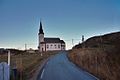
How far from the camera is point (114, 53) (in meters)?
21.4

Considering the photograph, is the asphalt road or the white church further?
the white church

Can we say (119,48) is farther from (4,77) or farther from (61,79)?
(4,77)

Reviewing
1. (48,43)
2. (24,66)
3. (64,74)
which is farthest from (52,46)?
(64,74)

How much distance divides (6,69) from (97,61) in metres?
13.3

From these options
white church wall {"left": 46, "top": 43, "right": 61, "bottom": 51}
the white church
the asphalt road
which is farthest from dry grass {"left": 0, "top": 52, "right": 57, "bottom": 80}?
white church wall {"left": 46, "top": 43, "right": 61, "bottom": 51}

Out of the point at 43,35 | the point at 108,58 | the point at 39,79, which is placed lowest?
the point at 39,79

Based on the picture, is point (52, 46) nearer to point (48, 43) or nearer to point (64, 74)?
point (48, 43)

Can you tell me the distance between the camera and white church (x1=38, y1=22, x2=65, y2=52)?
14338cm

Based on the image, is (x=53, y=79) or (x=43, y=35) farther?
(x=43, y=35)

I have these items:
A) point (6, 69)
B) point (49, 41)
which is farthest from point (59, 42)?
point (6, 69)

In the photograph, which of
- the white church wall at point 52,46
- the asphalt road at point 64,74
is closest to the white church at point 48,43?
the white church wall at point 52,46

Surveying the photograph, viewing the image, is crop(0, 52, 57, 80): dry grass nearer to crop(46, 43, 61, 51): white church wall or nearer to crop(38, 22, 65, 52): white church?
crop(38, 22, 65, 52): white church

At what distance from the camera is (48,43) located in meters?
145

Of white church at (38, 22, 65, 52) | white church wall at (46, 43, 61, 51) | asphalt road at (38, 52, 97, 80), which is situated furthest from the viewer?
white church wall at (46, 43, 61, 51)
